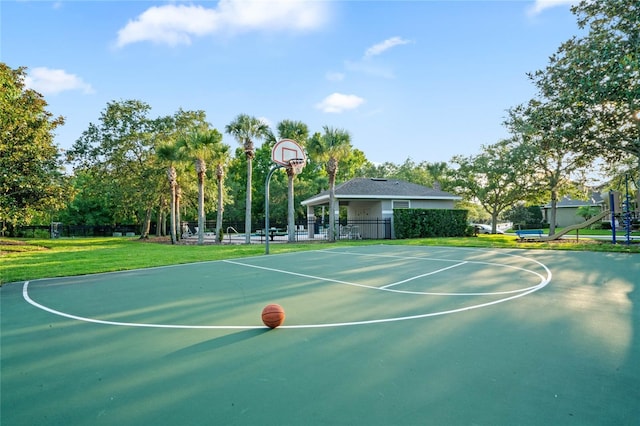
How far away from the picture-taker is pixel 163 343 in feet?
13.2

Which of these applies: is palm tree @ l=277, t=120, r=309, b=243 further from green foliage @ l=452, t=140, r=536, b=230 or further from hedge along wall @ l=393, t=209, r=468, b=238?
green foliage @ l=452, t=140, r=536, b=230

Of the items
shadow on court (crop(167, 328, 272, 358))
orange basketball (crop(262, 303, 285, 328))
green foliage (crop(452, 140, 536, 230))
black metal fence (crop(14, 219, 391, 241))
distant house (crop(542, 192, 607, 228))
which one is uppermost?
green foliage (crop(452, 140, 536, 230))

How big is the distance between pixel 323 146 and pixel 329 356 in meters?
18.4

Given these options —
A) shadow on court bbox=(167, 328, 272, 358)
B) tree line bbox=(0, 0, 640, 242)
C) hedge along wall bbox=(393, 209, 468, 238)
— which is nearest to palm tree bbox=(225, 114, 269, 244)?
tree line bbox=(0, 0, 640, 242)

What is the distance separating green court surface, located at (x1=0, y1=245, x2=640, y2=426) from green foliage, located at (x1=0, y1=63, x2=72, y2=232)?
12.6m

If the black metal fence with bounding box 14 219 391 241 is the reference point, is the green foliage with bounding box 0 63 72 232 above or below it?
above

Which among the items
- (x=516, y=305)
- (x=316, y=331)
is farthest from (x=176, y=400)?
(x=516, y=305)

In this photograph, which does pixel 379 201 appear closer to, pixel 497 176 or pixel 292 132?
pixel 292 132

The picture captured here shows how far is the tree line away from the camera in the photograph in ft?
49.4

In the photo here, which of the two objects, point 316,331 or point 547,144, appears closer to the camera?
point 316,331

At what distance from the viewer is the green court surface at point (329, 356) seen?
250cm

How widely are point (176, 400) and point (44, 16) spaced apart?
1358cm

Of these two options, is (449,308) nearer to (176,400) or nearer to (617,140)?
(176,400)

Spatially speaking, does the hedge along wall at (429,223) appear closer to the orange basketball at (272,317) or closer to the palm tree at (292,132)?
the palm tree at (292,132)
